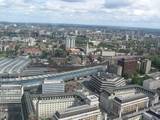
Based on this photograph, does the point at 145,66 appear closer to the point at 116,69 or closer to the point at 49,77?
the point at 116,69

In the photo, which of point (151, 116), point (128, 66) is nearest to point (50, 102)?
point (151, 116)

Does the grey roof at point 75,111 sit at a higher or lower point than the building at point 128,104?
higher

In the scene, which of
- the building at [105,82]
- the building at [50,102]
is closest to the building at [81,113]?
the building at [50,102]

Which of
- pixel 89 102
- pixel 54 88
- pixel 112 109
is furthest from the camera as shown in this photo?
pixel 54 88

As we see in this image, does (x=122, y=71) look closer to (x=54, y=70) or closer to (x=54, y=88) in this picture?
(x=54, y=70)

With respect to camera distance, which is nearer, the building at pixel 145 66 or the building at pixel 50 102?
the building at pixel 50 102

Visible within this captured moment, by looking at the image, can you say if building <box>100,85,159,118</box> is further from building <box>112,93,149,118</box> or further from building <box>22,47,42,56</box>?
building <box>22,47,42,56</box>

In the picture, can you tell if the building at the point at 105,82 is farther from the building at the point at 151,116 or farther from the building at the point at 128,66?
the building at the point at 151,116

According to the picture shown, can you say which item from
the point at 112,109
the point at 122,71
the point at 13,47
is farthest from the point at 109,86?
Result: the point at 13,47
